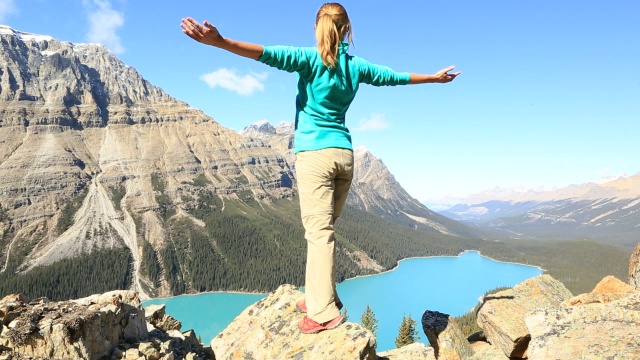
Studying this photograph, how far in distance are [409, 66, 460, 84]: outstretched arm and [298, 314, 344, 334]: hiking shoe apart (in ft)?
14.6

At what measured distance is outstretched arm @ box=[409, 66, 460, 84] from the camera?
7.15 meters

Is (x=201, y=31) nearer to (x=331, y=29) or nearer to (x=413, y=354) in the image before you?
(x=331, y=29)

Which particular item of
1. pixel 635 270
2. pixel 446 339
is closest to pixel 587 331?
pixel 446 339

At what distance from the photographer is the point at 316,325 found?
6.55 metres

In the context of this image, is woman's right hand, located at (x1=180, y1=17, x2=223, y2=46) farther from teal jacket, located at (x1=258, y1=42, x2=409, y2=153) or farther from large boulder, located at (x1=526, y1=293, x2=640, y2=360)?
large boulder, located at (x1=526, y1=293, x2=640, y2=360)

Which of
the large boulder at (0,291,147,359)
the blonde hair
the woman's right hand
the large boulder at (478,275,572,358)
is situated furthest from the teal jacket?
the large boulder at (478,275,572,358)

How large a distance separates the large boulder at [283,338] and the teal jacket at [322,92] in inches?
125

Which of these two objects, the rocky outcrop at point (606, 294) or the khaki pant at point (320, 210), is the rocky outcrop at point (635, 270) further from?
the khaki pant at point (320, 210)

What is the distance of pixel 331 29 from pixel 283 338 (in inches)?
223

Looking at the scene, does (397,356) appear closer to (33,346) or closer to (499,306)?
(499,306)

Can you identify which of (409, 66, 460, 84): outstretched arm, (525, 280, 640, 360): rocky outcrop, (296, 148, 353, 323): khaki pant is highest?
(409, 66, 460, 84): outstretched arm

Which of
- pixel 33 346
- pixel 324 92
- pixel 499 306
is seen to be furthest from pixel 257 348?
pixel 499 306

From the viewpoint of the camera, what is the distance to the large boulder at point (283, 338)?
20.4 ft

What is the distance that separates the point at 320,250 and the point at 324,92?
8.12 feet
